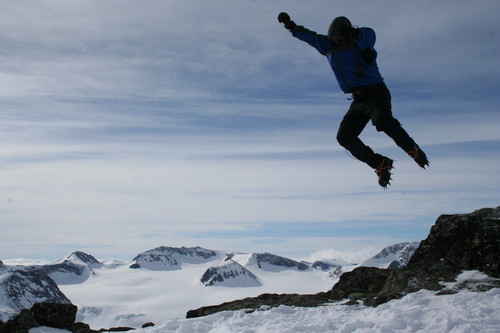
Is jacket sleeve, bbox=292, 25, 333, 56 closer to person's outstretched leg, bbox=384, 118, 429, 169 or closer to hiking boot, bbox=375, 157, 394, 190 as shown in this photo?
person's outstretched leg, bbox=384, 118, 429, 169

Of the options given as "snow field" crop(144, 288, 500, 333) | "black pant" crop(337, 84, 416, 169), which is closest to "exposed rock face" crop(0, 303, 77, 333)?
"snow field" crop(144, 288, 500, 333)

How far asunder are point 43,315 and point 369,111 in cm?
1438

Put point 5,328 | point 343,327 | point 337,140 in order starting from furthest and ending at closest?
point 5,328 → point 337,140 → point 343,327

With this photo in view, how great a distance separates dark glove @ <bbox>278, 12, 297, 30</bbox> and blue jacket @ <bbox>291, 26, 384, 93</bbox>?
0.27m

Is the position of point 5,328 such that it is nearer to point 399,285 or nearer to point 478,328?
point 399,285

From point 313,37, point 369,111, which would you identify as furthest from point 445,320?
point 313,37

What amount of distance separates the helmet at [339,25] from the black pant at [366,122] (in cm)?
141

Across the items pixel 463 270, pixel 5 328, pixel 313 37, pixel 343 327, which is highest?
pixel 313 37

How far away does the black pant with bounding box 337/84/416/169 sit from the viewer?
10.3m

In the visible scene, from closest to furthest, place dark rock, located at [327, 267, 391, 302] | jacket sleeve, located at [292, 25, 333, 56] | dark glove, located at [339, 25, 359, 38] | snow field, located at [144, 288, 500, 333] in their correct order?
snow field, located at [144, 288, 500, 333]
dark glove, located at [339, 25, 359, 38]
jacket sleeve, located at [292, 25, 333, 56]
dark rock, located at [327, 267, 391, 302]

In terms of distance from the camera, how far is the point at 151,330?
37.4ft

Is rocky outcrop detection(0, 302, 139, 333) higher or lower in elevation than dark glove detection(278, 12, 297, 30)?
lower

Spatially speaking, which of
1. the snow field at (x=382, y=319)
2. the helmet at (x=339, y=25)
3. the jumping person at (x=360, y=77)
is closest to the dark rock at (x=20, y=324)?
the snow field at (x=382, y=319)

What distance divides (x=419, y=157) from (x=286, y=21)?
4.39 metres
